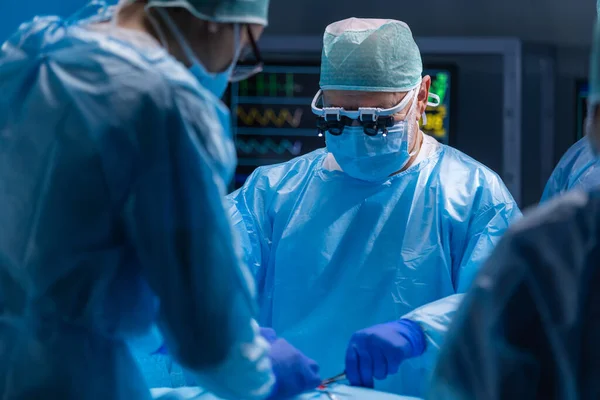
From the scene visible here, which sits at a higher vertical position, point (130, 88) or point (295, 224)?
point (130, 88)

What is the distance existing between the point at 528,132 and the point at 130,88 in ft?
10.3

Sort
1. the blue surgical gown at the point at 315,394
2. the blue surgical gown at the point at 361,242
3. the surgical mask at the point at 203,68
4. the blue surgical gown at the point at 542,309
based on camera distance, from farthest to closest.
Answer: the blue surgical gown at the point at 361,242
the blue surgical gown at the point at 315,394
the surgical mask at the point at 203,68
the blue surgical gown at the point at 542,309

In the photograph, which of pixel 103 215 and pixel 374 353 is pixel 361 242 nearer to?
pixel 374 353

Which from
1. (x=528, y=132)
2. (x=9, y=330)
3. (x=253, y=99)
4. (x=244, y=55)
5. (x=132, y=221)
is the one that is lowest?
(x=528, y=132)

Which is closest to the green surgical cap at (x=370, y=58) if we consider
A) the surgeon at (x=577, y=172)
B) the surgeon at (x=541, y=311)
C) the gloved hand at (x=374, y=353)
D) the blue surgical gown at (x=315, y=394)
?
the surgeon at (x=577, y=172)

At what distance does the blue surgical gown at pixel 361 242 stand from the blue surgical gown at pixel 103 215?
827mm

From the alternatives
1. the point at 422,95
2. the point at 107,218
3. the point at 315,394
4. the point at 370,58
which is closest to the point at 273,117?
the point at 422,95

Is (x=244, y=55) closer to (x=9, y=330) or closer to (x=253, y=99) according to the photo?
(x=9, y=330)

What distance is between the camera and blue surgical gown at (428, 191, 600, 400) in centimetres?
88

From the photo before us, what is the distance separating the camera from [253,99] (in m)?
3.75

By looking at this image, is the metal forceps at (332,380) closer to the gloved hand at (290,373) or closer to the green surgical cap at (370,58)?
the gloved hand at (290,373)

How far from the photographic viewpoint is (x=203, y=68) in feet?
3.99

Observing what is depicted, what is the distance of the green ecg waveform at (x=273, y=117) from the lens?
147 inches

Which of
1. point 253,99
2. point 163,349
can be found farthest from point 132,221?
point 253,99
